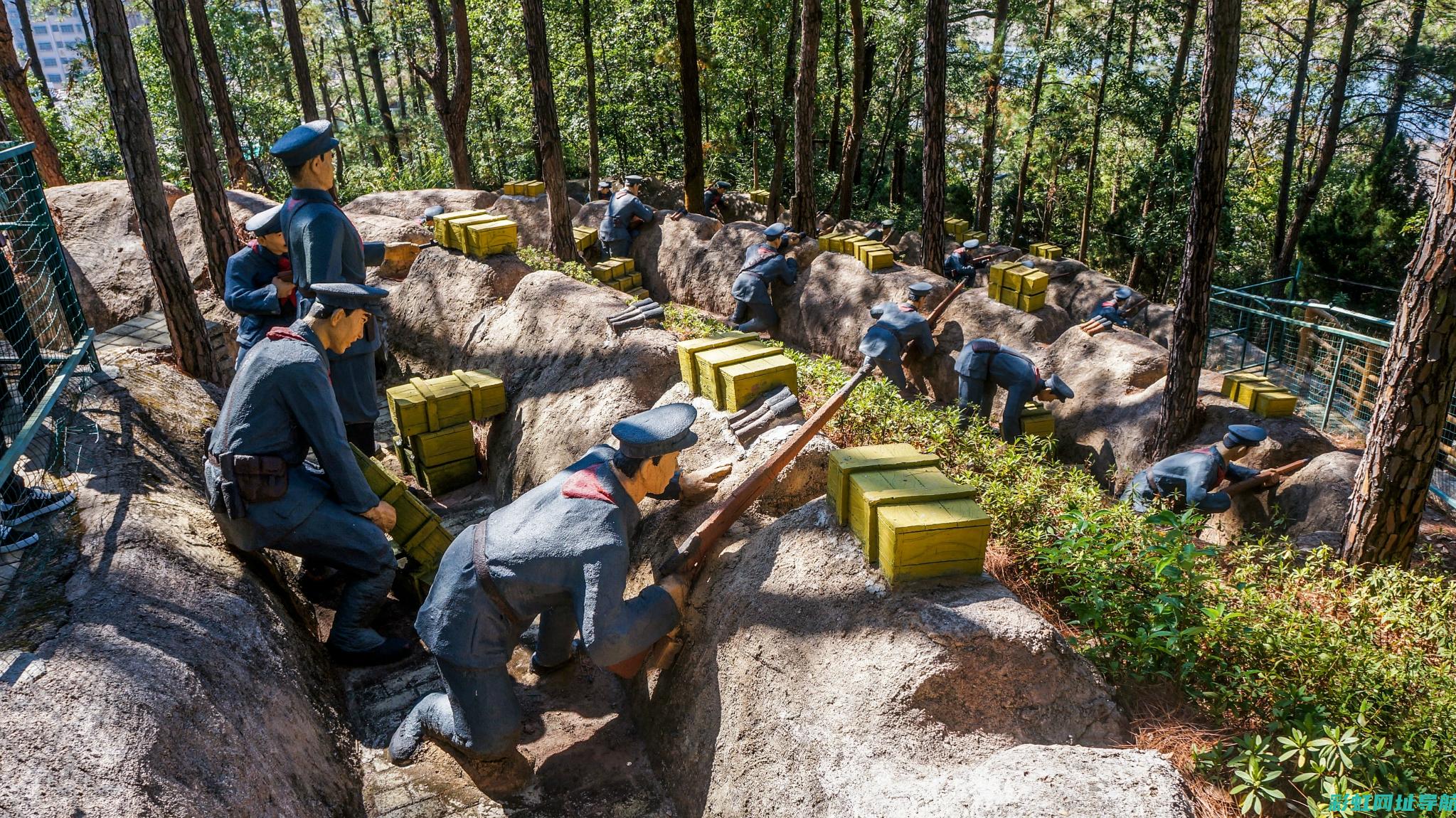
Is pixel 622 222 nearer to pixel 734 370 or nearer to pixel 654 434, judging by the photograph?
pixel 734 370

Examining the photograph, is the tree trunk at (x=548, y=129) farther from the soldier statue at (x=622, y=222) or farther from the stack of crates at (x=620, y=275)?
the soldier statue at (x=622, y=222)

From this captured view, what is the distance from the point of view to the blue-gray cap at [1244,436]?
7.37 metres

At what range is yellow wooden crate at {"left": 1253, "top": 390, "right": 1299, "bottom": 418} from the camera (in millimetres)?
8516

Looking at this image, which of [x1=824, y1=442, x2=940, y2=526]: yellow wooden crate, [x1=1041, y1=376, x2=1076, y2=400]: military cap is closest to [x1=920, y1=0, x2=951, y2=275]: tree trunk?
[x1=1041, y1=376, x2=1076, y2=400]: military cap

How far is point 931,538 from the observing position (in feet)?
10.8

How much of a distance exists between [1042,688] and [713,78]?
71.9 ft

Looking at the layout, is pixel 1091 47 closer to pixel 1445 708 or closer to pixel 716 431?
pixel 716 431

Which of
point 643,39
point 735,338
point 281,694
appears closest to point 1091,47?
point 643,39

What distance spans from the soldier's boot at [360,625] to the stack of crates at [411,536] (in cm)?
51

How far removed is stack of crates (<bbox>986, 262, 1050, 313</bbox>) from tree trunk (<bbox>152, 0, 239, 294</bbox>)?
9457 mm

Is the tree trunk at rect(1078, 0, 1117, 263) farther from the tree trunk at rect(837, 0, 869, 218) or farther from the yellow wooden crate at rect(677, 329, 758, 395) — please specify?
the yellow wooden crate at rect(677, 329, 758, 395)

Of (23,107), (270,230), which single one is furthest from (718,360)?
(23,107)

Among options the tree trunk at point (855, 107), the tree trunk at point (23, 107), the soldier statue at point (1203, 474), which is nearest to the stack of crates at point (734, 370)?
the soldier statue at point (1203, 474)

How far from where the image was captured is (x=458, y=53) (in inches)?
648
